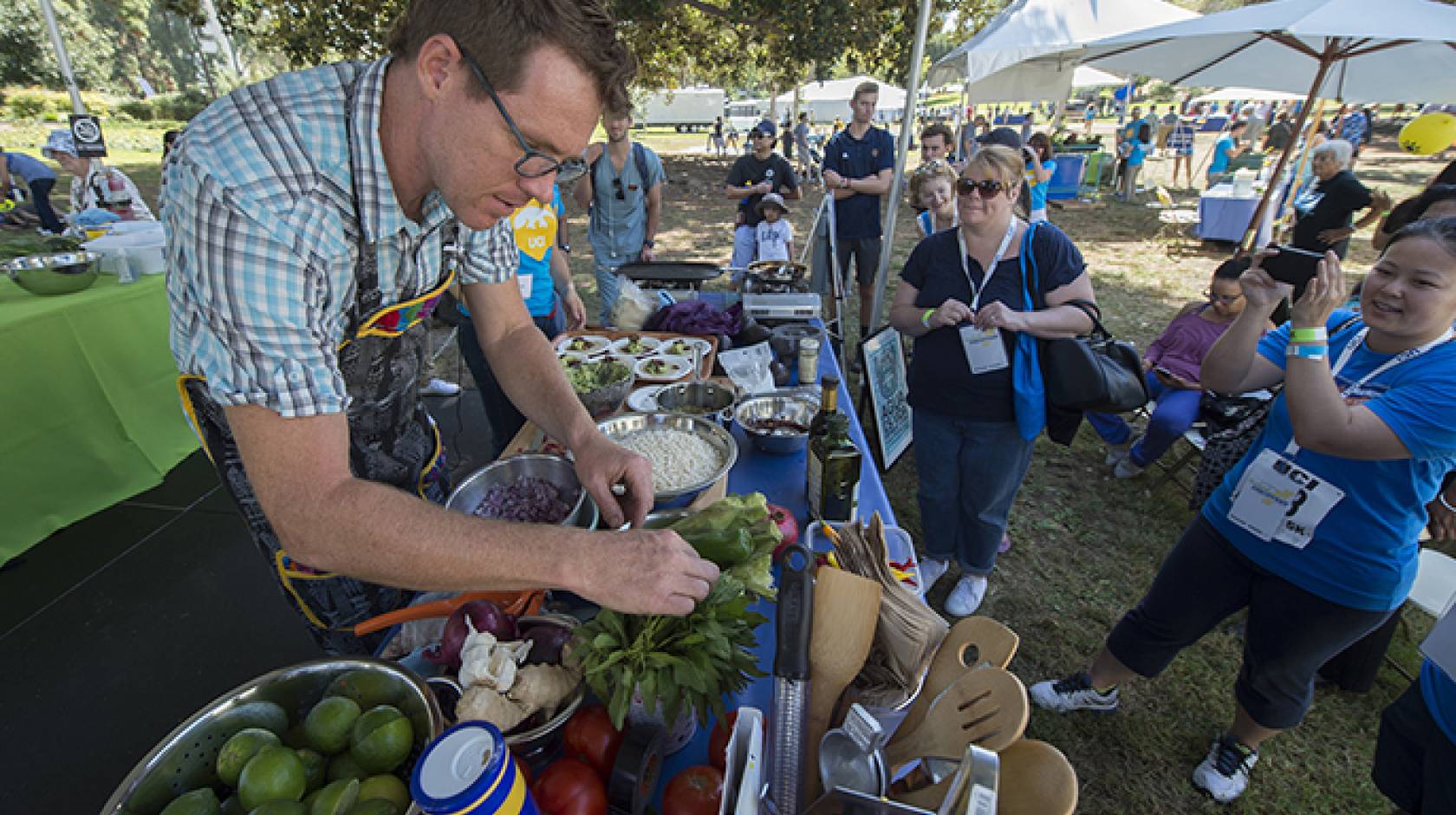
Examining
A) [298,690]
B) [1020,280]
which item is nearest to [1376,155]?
[1020,280]

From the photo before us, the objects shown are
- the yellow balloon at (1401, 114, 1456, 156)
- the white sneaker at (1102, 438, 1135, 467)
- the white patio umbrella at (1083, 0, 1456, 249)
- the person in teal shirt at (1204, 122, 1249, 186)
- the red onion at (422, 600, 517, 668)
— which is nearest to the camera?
the red onion at (422, 600, 517, 668)

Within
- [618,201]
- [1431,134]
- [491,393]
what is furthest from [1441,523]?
[1431,134]

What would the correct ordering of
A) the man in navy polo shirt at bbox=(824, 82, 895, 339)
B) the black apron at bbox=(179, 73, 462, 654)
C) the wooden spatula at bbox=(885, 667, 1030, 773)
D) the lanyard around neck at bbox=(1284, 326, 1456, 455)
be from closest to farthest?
the wooden spatula at bbox=(885, 667, 1030, 773) < the black apron at bbox=(179, 73, 462, 654) < the lanyard around neck at bbox=(1284, 326, 1456, 455) < the man in navy polo shirt at bbox=(824, 82, 895, 339)

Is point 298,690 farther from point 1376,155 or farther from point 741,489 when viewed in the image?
point 1376,155

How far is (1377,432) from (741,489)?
188 centimetres

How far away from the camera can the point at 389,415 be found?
1741 mm

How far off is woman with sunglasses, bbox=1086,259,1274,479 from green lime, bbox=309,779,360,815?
493 cm

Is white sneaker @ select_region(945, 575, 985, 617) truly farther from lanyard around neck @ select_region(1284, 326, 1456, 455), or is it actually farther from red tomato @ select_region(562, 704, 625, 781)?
red tomato @ select_region(562, 704, 625, 781)

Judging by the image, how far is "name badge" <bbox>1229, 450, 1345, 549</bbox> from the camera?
192cm

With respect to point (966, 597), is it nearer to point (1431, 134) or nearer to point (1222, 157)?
point (1431, 134)

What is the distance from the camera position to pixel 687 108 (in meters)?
38.3

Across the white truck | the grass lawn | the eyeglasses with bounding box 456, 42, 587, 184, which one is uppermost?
the white truck

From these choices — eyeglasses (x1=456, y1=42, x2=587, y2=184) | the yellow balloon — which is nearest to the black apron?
eyeglasses (x1=456, y1=42, x2=587, y2=184)

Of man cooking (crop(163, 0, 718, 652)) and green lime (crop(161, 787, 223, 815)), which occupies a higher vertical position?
man cooking (crop(163, 0, 718, 652))
